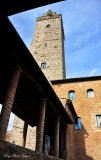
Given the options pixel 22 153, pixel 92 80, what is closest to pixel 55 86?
pixel 92 80

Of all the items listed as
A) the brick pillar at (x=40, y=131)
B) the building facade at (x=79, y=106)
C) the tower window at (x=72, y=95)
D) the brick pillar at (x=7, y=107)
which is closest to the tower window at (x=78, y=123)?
the building facade at (x=79, y=106)

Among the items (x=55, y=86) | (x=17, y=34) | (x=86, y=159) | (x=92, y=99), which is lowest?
(x=86, y=159)

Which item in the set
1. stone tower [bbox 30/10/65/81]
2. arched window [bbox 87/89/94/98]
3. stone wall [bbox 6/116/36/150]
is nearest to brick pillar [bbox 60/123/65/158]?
stone wall [bbox 6/116/36/150]

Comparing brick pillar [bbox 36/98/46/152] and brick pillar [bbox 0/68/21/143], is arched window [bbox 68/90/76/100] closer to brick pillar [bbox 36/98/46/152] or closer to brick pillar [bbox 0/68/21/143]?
brick pillar [bbox 36/98/46/152]

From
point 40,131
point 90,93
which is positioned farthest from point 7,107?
point 90,93

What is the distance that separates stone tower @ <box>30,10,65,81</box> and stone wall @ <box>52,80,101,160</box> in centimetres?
502

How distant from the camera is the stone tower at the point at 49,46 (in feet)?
83.4

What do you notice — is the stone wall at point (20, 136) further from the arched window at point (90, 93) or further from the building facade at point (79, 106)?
the arched window at point (90, 93)

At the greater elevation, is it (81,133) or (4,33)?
(4,33)

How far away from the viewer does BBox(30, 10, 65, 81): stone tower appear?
2541 centimetres

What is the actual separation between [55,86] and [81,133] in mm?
5894

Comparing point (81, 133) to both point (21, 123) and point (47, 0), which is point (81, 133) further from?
point (47, 0)

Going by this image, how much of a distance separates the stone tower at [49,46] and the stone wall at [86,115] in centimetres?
502

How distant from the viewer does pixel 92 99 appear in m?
18.8
